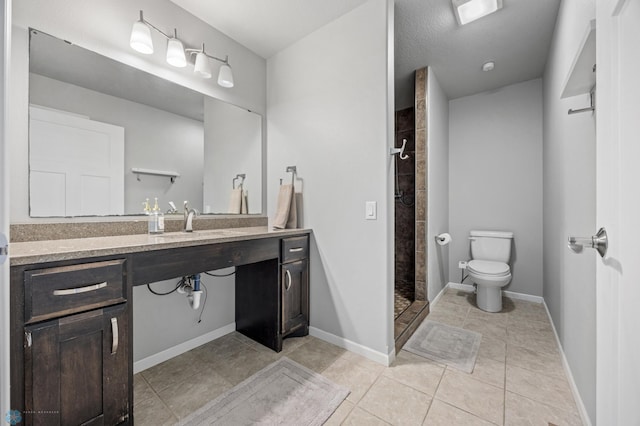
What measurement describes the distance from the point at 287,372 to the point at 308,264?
2.55 ft

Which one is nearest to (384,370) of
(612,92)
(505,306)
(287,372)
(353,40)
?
(287,372)

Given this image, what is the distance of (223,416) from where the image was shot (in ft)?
4.36

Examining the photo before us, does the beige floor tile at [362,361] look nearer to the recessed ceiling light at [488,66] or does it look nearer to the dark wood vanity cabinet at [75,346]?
the dark wood vanity cabinet at [75,346]

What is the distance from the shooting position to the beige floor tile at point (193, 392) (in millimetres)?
1394

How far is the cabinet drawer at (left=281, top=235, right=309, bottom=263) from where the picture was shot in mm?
1940

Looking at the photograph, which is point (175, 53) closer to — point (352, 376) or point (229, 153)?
point (229, 153)

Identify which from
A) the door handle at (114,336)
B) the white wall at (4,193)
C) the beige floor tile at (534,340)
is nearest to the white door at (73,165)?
the door handle at (114,336)

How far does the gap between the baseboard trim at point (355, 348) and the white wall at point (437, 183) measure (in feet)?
3.83

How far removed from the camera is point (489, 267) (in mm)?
2684

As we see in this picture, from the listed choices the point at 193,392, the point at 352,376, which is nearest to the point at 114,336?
the point at 193,392

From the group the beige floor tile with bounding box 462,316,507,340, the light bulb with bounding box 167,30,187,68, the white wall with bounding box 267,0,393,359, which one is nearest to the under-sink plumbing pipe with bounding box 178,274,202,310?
the white wall with bounding box 267,0,393,359

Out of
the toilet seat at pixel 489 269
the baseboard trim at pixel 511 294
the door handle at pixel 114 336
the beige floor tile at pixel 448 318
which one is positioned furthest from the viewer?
the baseboard trim at pixel 511 294

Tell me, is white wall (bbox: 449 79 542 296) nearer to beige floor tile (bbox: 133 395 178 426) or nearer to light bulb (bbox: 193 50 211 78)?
light bulb (bbox: 193 50 211 78)

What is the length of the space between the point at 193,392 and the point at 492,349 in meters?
2.09
